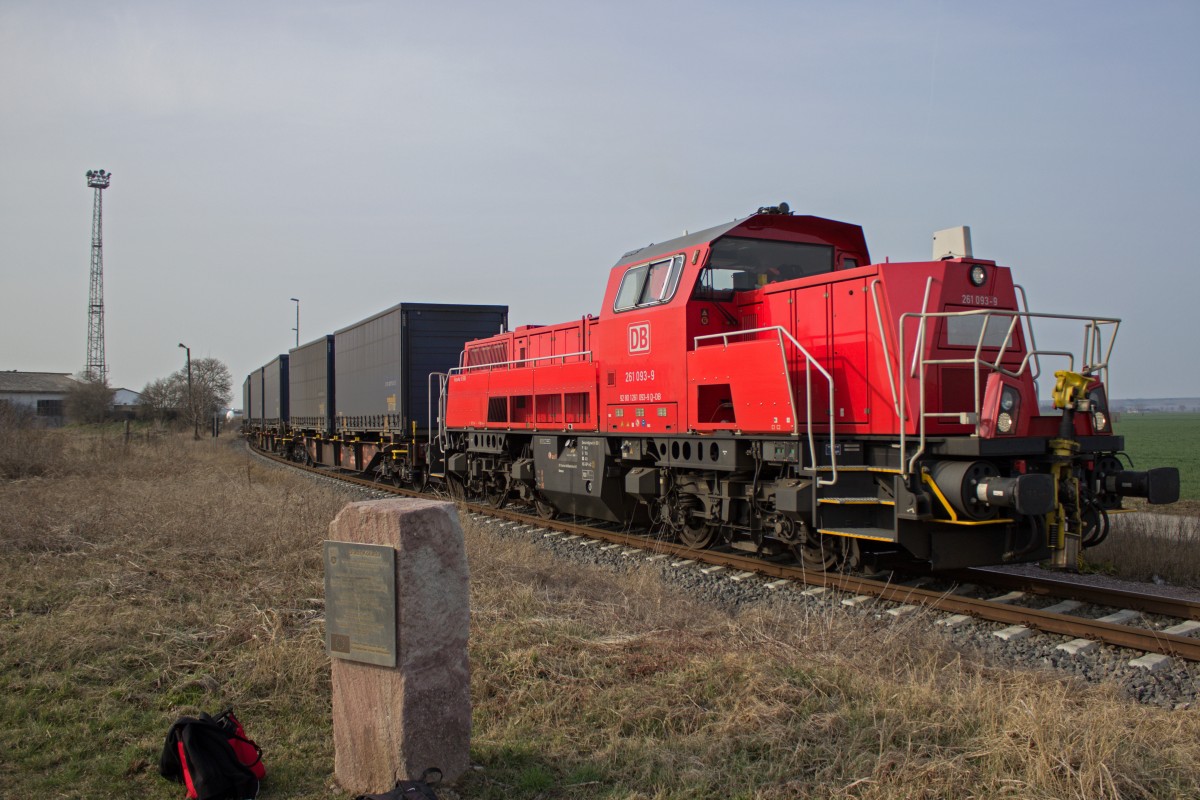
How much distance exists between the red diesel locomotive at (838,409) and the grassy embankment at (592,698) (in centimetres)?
136

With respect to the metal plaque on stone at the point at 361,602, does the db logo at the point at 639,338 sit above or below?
above

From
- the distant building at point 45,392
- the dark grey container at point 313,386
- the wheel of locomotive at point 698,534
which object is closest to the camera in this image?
the wheel of locomotive at point 698,534

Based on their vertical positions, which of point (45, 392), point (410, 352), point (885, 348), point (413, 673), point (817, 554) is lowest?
point (817, 554)

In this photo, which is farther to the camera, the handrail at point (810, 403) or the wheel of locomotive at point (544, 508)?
the wheel of locomotive at point (544, 508)

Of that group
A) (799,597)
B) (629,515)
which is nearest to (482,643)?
(799,597)

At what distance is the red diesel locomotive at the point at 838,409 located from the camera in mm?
7062

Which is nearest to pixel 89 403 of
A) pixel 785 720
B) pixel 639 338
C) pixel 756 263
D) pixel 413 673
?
pixel 639 338

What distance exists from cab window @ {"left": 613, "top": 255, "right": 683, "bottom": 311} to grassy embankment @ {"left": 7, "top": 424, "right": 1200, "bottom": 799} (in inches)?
135

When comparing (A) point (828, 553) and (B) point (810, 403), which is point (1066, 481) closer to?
(B) point (810, 403)

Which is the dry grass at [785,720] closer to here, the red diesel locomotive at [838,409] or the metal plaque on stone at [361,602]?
the metal plaque on stone at [361,602]

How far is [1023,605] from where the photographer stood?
299 inches

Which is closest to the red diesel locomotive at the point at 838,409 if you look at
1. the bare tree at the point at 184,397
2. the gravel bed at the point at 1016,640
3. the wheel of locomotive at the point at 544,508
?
the gravel bed at the point at 1016,640

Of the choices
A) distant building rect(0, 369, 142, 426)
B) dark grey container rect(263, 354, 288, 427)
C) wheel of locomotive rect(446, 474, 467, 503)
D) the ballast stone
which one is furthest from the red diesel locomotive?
distant building rect(0, 369, 142, 426)

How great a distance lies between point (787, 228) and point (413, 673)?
7.22 meters
